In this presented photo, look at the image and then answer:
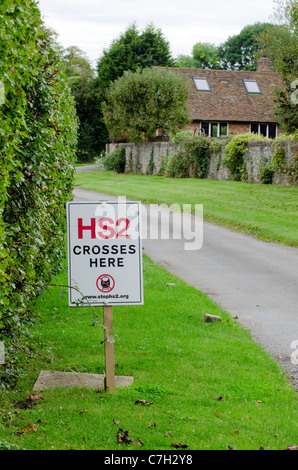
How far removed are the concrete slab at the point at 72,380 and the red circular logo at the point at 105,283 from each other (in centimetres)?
86

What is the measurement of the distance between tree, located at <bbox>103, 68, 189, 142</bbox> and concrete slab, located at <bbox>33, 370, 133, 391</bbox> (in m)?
37.3

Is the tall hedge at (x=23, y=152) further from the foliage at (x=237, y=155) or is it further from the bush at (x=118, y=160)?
the bush at (x=118, y=160)

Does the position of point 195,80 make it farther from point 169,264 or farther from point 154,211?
point 169,264

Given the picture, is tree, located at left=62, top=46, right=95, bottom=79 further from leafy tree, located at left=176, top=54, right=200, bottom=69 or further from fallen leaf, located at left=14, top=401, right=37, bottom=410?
fallen leaf, located at left=14, top=401, right=37, bottom=410

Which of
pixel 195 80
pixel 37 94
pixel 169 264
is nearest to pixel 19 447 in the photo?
pixel 37 94

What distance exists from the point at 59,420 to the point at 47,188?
2.60 meters

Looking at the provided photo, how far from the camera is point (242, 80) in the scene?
54.3 m

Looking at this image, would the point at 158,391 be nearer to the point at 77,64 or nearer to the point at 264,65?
the point at 264,65

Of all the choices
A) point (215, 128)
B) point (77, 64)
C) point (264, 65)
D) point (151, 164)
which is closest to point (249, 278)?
point (151, 164)

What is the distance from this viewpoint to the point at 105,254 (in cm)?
570

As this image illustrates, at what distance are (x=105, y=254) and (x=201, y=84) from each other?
49174mm

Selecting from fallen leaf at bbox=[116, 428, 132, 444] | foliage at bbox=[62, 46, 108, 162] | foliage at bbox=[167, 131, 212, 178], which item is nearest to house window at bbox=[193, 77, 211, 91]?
foliage at bbox=[62, 46, 108, 162]

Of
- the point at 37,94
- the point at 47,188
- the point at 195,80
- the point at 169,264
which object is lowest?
the point at 169,264

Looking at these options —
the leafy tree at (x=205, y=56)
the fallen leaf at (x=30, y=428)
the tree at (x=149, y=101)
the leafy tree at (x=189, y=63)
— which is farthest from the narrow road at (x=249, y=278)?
the leafy tree at (x=205, y=56)
